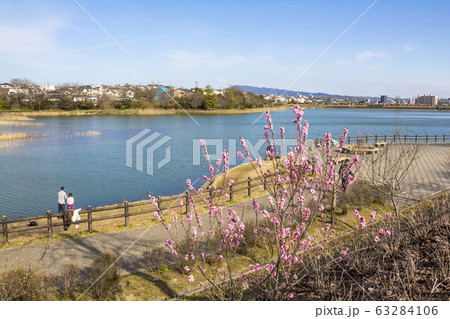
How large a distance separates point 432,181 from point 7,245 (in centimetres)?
1887

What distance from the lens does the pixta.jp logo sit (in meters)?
29.7

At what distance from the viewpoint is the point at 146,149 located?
39.3 metres

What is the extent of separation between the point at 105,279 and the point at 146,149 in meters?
32.1

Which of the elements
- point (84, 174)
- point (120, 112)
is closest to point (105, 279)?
point (84, 174)

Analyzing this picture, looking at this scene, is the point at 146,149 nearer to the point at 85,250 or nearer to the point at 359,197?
the point at 359,197

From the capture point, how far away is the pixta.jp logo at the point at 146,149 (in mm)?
29719

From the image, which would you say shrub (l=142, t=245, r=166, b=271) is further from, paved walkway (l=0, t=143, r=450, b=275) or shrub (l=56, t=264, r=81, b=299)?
shrub (l=56, t=264, r=81, b=299)

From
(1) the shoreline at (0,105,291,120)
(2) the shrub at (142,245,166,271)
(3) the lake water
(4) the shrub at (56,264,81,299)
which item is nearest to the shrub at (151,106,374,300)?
(2) the shrub at (142,245,166,271)

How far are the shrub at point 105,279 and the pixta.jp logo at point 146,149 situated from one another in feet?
59.8

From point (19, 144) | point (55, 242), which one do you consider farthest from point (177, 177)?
point (19, 144)

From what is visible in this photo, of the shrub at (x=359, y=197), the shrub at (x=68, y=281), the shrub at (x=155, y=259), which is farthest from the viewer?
the shrub at (x=359, y=197)

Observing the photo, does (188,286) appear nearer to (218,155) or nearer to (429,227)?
(429,227)

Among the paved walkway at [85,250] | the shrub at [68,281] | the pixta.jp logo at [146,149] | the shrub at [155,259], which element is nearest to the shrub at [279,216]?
the shrub at [155,259]

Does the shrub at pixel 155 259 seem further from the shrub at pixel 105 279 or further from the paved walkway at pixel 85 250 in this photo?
the shrub at pixel 105 279
